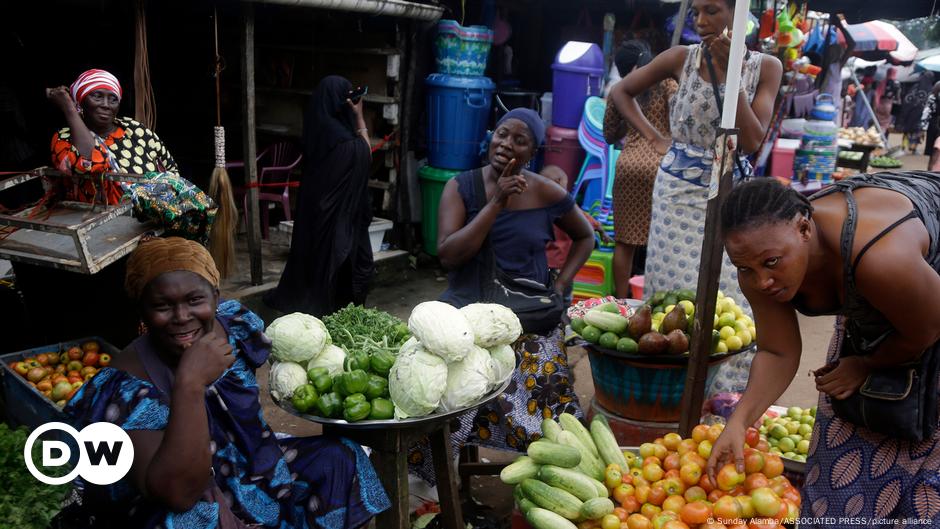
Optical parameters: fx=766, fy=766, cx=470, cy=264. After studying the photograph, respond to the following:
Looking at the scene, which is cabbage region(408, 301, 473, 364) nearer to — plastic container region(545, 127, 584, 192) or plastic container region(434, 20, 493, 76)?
plastic container region(434, 20, 493, 76)

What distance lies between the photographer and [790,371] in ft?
8.04

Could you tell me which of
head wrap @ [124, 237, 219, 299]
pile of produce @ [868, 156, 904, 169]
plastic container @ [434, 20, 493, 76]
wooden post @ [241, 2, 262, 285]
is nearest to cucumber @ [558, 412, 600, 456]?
head wrap @ [124, 237, 219, 299]

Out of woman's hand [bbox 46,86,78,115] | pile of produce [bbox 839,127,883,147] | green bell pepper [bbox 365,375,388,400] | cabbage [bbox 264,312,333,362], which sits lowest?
green bell pepper [bbox 365,375,388,400]

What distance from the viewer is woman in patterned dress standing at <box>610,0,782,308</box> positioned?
385 centimetres

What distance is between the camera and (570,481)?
2.64 m

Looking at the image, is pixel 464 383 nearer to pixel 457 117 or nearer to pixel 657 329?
pixel 657 329

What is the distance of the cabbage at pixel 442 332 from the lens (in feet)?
8.48

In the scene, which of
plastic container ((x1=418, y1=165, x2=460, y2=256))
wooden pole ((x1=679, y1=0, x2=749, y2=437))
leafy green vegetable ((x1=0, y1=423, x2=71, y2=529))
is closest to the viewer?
leafy green vegetable ((x1=0, y1=423, x2=71, y2=529))

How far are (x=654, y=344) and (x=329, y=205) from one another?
2881 mm

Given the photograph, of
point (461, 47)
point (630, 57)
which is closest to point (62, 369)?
point (461, 47)

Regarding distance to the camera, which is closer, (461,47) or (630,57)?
(630,57)

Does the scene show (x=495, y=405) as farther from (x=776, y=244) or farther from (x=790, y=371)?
(x=776, y=244)

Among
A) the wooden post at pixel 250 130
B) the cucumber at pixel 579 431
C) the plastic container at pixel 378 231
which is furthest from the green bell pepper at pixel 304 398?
the plastic container at pixel 378 231

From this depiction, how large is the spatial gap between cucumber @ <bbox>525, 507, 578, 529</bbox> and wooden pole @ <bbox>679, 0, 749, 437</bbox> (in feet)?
2.37
